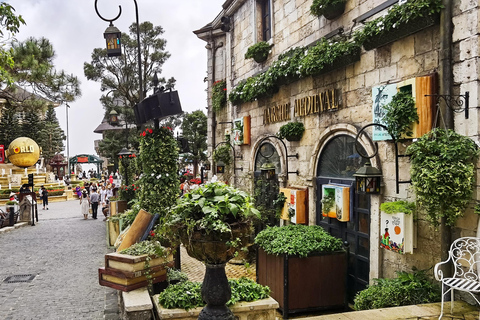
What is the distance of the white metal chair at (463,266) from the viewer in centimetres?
468

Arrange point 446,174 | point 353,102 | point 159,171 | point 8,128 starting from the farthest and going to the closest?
1. point 8,128
2. point 159,171
3. point 353,102
4. point 446,174

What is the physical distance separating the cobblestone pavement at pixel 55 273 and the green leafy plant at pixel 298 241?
2.86m

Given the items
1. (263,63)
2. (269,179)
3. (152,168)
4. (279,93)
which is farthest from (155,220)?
(263,63)

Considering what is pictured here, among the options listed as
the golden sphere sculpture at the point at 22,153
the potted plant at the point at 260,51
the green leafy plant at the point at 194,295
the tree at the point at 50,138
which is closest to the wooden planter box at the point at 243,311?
the green leafy plant at the point at 194,295

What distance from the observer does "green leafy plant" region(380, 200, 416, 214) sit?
5.74m

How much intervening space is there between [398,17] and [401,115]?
4.87 ft

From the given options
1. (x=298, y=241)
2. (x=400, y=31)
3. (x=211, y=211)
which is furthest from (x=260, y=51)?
(x=211, y=211)

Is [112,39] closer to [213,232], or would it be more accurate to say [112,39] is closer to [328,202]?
[328,202]

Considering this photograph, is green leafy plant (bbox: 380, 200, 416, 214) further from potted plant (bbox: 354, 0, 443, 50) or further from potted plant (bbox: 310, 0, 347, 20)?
potted plant (bbox: 310, 0, 347, 20)

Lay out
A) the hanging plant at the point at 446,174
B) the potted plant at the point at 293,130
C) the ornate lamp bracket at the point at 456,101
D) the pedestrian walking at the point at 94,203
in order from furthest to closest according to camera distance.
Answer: the pedestrian walking at the point at 94,203, the potted plant at the point at 293,130, the ornate lamp bracket at the point at 456,101, the hanging plant at the point at 446,174

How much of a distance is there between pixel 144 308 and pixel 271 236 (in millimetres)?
3026

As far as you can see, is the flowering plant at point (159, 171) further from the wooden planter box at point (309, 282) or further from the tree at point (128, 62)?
the tree at point (128, 62)

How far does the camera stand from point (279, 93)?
10445 mm

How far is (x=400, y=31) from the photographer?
6.16 m
